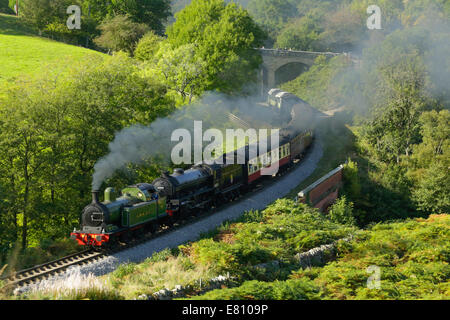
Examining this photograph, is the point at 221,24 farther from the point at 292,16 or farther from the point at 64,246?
the point at 292,16

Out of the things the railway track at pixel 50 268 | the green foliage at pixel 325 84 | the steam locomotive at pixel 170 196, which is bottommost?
the railway track at pixel 50 268

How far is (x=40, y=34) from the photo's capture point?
225 ft

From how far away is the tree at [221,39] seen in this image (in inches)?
2003

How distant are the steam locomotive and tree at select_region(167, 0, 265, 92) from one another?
708 inches

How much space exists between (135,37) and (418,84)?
39.6m

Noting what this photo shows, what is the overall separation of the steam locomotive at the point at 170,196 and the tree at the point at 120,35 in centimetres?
3940

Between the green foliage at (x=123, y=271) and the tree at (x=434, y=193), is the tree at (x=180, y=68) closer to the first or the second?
the tree at (x=434, y=193)

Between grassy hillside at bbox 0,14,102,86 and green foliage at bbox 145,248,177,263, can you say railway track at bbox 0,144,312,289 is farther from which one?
grassy hillside at bbox 0,14,102,86

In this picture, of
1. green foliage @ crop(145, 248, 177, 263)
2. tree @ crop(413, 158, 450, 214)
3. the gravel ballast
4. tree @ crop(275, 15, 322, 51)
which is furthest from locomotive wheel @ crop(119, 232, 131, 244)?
tree @ crop(275, 15, 322, 51)

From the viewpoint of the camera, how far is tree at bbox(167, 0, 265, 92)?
167 ft

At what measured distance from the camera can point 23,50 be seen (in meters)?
56.0

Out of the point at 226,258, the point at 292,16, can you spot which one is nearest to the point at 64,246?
the point at 226,258

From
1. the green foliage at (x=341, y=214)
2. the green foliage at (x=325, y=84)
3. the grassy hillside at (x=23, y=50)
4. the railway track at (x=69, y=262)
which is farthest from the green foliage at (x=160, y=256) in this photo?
the green foliage at (x=325, y=84)

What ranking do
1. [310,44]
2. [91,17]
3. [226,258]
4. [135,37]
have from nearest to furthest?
[226,258] → [135,37] → [91,17] → [310,44]
